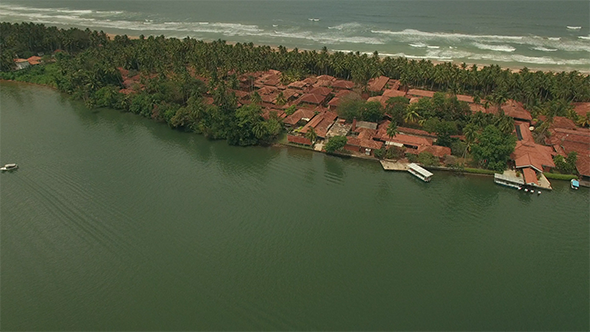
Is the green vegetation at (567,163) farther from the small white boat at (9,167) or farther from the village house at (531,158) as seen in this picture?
the small white boat at (9,167)

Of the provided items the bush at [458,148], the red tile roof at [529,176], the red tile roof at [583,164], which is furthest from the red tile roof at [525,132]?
the bush at [458,148]

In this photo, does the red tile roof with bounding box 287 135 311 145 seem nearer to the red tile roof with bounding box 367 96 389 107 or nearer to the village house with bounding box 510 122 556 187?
the red tile roof with bounding box 367 96 389 107

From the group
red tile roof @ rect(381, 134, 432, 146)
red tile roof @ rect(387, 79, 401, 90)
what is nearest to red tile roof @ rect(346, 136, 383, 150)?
red tile roof @ rect(381, 134, 432, 146)

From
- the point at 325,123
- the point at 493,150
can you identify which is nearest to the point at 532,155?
the point at 493,150

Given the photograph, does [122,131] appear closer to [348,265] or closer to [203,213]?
[203,213]

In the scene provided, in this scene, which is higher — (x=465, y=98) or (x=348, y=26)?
(x=348, y=26)

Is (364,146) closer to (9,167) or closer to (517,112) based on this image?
(517,112)
